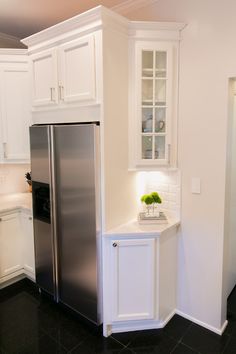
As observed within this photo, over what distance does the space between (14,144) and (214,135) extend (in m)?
2.08

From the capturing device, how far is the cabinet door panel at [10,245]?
9.34ft

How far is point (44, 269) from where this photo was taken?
103 inches

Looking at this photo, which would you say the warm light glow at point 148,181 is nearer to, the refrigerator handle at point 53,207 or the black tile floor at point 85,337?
the refrigerator handle at point 53,207

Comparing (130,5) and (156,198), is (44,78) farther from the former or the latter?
(156,198)

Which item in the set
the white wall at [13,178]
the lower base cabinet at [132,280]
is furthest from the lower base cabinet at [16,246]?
the lower base cabinet at [132,280]

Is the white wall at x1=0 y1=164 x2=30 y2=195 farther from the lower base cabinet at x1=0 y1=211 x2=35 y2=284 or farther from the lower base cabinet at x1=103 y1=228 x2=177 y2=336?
the lower base cabinet at x1=103 y1=228 x2=177 y2=336

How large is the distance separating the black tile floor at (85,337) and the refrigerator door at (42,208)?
0.92 ft

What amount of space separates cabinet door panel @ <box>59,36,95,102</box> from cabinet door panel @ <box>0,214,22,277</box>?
1.48 m

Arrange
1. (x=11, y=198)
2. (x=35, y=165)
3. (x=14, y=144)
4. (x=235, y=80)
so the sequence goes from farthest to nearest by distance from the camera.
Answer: (x=11, y=198), (x=14, y=144), (x=35, y=165), (x=235, y=80)

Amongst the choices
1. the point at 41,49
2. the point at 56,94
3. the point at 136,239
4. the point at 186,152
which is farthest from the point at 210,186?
the point at 41,49

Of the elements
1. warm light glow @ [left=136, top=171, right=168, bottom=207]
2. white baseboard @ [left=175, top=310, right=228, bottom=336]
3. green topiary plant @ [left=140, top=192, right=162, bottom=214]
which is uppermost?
warm light glow @ [left=136, top=171, right=168, bottom=207]

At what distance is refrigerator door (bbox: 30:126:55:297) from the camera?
2.42 meters

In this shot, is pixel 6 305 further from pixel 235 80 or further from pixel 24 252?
pixel 235 80

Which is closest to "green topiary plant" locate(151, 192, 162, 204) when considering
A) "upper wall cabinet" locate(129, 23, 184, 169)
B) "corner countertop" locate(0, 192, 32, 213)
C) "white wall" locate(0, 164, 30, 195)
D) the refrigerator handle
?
"upper wall cabinet" locate(129, 23, 184, 169)
